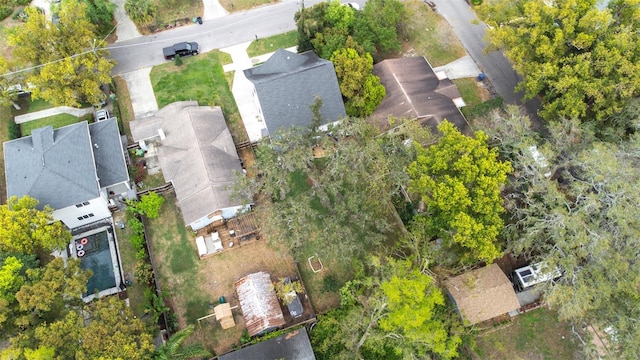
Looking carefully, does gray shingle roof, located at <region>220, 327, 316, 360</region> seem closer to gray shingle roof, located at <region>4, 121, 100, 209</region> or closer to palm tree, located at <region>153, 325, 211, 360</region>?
palm tree, located at <region>153, 325, 211, 360</region>

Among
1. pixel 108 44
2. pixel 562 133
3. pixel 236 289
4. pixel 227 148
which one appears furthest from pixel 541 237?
pixel 108 44

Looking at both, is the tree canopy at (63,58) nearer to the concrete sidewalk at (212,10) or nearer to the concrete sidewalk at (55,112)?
the concrete sidewalk at (55,112)

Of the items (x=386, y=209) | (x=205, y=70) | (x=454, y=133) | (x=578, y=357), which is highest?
(x=205, y=70)

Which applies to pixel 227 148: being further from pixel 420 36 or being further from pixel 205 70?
pixel 420 36

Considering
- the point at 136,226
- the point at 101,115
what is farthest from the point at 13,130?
the point at 136,226

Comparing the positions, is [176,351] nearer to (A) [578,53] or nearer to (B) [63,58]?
(B) [63,58]

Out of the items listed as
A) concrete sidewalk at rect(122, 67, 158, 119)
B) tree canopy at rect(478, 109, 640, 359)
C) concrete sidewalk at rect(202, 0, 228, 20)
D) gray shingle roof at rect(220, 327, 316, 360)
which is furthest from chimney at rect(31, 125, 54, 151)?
A: tree canopy at rect(478, 109, 640, 359)
